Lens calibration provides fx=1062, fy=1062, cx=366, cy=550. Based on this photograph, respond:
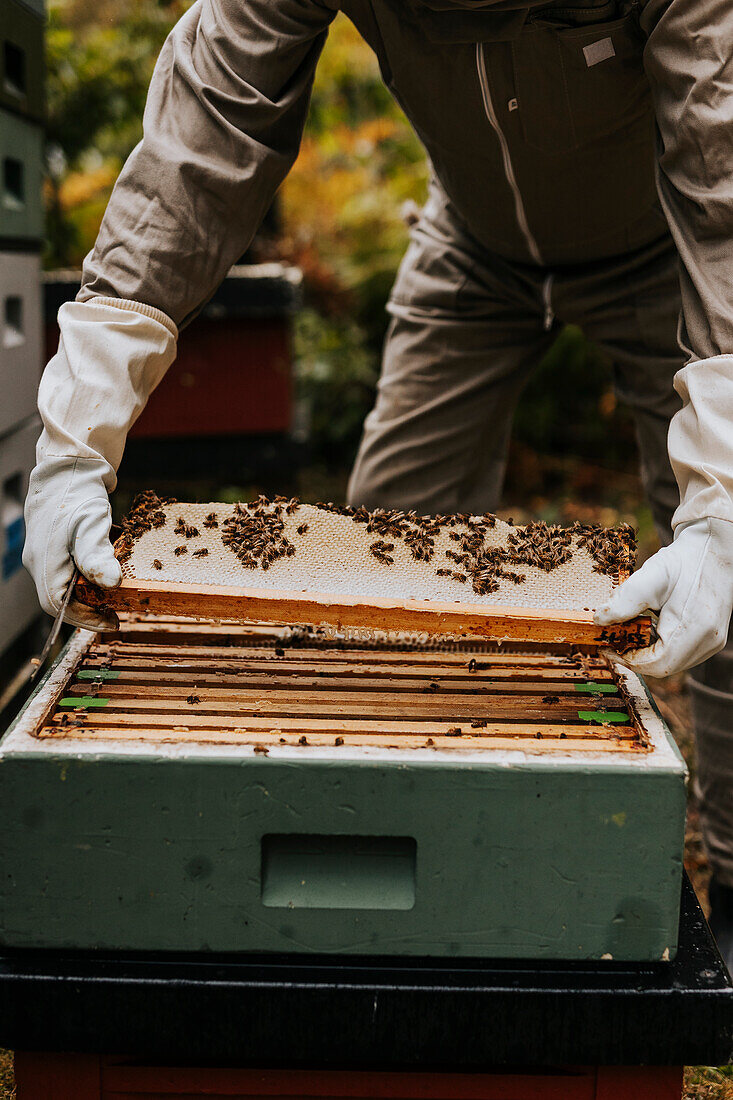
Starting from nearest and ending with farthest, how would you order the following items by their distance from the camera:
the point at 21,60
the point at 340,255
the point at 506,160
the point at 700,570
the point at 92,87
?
the point at 700,570
the point at 506,160
the point at 21,60
the point at 92,87
the point at 340,255

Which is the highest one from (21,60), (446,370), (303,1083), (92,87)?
(92,87)

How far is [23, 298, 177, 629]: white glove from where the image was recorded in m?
1.23

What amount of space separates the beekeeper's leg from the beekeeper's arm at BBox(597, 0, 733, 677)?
689mm

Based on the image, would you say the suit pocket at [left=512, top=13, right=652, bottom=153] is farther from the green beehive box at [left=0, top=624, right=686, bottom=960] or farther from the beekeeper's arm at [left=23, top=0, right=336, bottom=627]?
the green beehive box at [left=0, top=624, right=686, bottom=960]

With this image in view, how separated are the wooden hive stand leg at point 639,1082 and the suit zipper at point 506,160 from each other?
1216 millimetres

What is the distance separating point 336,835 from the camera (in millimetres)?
1059

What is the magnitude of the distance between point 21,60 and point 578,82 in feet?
3.69

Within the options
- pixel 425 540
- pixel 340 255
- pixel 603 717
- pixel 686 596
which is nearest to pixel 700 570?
pixel 686 596

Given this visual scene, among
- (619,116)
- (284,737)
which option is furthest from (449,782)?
(619,116)

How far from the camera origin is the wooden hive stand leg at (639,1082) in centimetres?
109

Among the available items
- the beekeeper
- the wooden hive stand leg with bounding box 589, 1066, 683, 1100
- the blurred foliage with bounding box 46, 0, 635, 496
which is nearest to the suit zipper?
the beekeeper

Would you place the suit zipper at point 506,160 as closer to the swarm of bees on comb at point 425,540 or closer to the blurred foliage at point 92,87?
the swarm of bees on comb at point 425,540

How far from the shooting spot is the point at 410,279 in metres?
2.07

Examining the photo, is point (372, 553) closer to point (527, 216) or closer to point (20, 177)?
point (527, 216)
